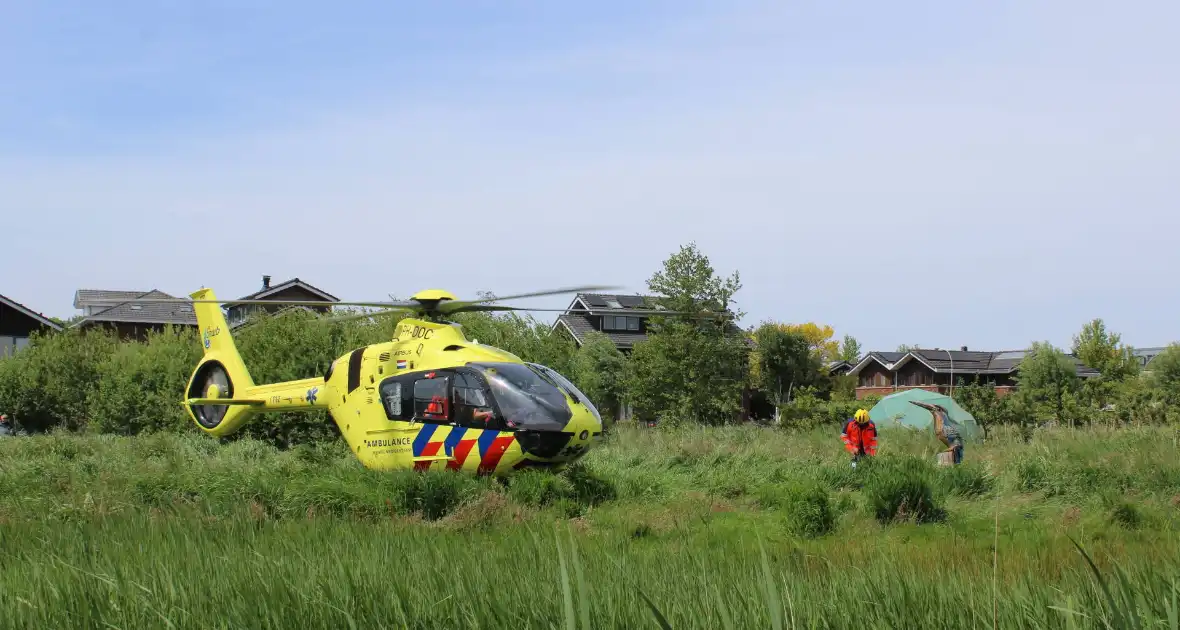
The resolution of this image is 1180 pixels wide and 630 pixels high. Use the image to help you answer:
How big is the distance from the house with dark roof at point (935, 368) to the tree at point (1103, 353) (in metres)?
1.21

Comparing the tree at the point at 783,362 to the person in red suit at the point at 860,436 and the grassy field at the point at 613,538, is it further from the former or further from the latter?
the person in red suit at the point at 860,436

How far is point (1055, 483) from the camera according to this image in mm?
15156

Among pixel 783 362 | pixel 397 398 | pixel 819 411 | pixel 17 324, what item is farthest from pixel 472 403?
pixel 17 324

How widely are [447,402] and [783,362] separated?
144ft

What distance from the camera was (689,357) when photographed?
44.9m

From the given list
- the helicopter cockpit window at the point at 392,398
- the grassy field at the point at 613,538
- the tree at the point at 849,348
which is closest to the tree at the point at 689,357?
the grassy field at the point at 613,538

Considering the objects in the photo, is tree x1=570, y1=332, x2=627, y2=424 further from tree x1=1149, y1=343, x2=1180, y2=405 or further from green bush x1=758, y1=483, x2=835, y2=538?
green bush x1=758, y1=483, x2=835, y2=538

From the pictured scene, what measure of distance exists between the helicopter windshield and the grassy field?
89cm

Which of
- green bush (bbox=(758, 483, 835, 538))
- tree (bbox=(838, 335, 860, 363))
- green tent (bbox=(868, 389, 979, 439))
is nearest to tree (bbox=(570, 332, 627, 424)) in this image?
green tent (bbox=(868, 389, 979, 439))

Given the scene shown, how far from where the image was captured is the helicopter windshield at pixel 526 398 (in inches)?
587

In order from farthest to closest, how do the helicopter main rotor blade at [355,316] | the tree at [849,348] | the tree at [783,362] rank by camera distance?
the tree at [849,348]
the tree at [783,362]
the helicopter main rotor blade at [355,316]

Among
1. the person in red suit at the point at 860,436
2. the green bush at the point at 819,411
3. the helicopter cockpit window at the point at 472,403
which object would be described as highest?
the helicopter cockpit window at the point at 472,403

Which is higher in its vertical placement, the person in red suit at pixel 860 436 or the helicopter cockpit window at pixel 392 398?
the helicopter cockpit window at pixel 392 398

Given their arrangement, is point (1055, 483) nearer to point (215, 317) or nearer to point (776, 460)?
point (776, 460)
